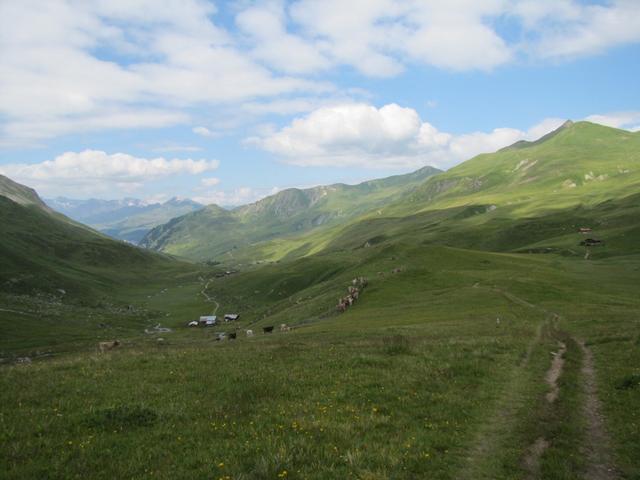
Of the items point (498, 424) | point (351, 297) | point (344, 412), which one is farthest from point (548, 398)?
point (351, 297)

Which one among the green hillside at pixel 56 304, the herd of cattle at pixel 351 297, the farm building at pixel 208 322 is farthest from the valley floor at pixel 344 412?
the farm building at pixel 208 322

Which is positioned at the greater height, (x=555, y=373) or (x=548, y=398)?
(x=548, y=398)

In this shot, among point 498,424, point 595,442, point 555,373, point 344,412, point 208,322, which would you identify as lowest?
point 208,322

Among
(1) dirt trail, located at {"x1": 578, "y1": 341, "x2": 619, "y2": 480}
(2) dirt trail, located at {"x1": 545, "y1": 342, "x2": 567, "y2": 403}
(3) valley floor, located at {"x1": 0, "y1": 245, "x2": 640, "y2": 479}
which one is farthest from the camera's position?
(2) dirt trail, located at {"x1": 545, "y1": 342, "x2": 567, "y2": 403}

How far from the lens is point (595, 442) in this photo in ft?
50.4

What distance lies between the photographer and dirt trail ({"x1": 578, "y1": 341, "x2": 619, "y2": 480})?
13188 mm

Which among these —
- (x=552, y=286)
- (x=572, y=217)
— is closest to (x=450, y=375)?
(x=552, y=286)

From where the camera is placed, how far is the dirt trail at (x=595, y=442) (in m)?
13.2

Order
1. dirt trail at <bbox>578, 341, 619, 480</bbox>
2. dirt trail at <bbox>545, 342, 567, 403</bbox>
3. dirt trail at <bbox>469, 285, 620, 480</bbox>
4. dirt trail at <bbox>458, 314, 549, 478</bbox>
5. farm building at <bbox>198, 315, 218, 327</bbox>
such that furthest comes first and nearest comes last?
farm building at <bbox>198, 315, 218, 327</bbox> < dirt trail at <bbox>545, 342, 567, 403</bbox> < dirt trail at <bbox>458, 314, 549, 478</bbox> < dirt trail at <bbox>469, 285, 620, 480</bbox> < dirt trail at <bbox>578, 341, 619, 480</bbox>

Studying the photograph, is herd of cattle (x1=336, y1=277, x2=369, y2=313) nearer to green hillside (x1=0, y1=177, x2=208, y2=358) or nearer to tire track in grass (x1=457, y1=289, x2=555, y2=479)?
green hillside (x1=0, y1=177, x2=208, y2=358)

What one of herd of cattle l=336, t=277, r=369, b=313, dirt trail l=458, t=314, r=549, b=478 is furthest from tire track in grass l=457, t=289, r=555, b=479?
herd of cattle l=336, t=277, r=369, b=313

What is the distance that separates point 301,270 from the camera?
162 m

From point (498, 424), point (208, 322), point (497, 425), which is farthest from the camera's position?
point (208, 322)

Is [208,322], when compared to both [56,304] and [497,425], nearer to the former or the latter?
[56,304]
